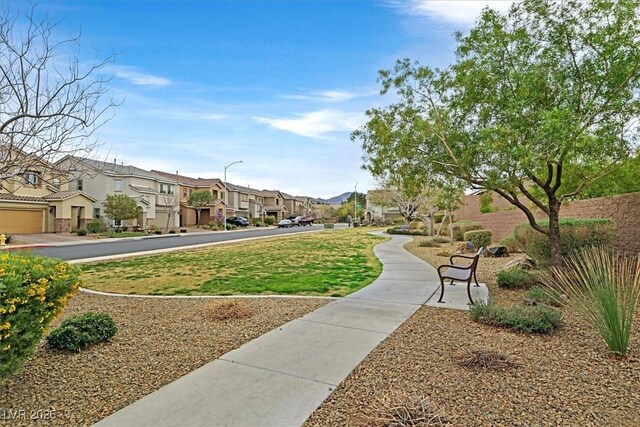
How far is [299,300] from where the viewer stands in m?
7.62

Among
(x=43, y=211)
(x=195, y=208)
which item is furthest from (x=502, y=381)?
(x=195, y=208)

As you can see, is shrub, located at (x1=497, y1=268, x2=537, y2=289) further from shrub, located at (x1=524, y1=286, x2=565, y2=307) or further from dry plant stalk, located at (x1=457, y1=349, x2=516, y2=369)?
dry plant stalk, located at (x1=457, y1=349, x2=516, y2=369)

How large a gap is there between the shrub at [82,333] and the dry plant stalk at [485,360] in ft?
15.4

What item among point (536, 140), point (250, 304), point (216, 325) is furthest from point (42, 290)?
point (536, 140)

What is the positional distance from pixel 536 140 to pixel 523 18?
3.20 metres

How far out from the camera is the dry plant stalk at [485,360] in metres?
4.18

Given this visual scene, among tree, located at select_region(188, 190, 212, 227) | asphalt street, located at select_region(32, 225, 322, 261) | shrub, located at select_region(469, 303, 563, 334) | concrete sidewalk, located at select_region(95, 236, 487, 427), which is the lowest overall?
asphalt street, located at select_region(32, 225, 322, 261)

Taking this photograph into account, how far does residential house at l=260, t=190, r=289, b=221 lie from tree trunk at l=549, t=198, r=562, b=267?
217 ft

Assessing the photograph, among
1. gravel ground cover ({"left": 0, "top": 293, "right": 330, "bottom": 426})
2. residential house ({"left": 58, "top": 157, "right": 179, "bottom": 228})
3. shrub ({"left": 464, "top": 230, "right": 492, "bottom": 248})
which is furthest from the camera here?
residential house ({"left": 58, "top": 157, "right": 179, "bottom": 228})

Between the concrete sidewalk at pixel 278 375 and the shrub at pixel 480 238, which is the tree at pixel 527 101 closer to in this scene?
the concrete sidewalk at pixel 278 375

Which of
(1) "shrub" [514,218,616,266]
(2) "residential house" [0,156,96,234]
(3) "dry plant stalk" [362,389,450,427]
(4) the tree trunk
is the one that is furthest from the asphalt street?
(1) "shrub" [514,218,616,266]

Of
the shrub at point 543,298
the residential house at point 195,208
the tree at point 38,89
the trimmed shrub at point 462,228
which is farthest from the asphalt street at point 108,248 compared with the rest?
the residential house at point 195,208

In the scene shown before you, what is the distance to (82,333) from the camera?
15.5ft

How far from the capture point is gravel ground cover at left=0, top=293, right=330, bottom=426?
131 inches
